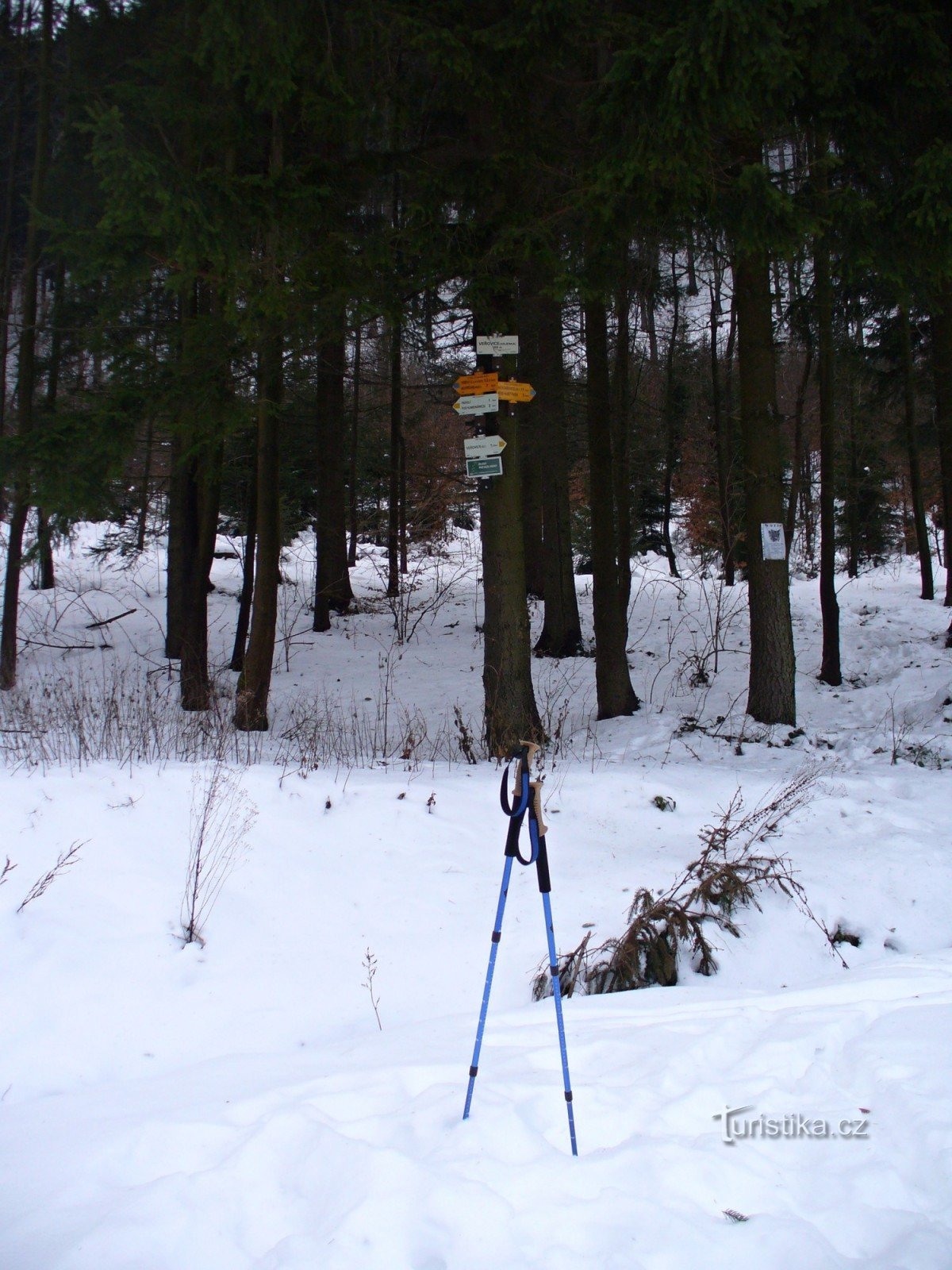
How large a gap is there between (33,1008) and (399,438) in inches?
553

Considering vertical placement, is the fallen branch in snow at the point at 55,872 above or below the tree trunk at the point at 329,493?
below

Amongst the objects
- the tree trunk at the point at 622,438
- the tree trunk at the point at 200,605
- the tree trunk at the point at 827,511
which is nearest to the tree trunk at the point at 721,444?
the tree trunk at the point at 622,438

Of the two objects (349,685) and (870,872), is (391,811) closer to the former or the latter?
(870,872)

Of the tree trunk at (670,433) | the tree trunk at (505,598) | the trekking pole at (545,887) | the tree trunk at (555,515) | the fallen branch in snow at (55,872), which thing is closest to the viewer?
the trekking pole at (545,887)

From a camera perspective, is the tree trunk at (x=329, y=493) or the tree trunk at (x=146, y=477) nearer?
the tree trunk at (x=146, y=477)

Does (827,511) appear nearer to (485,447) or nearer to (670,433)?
(485,447)

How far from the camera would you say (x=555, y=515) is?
509 inches

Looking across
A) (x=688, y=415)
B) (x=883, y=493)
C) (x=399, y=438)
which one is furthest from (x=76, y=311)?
(x=883, y=493)

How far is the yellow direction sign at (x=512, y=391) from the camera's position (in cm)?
693

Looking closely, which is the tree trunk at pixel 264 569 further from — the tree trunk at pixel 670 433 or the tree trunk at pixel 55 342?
the tree trunk at pixel 670 433

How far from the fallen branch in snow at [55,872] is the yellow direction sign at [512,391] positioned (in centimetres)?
480

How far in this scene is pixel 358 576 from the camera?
66.3 ft

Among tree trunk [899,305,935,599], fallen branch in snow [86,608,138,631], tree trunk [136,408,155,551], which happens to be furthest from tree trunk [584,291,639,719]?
fallen branch in snow [86,608,138,631]

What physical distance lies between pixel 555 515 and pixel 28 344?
819cm
